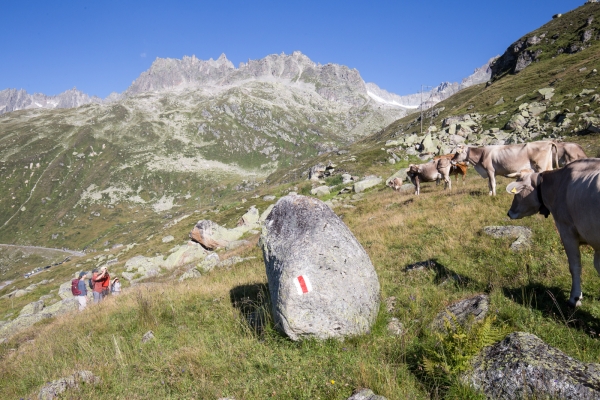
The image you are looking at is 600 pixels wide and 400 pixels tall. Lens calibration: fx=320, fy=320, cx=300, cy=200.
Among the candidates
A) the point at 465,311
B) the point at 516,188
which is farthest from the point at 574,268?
the point at 516,188

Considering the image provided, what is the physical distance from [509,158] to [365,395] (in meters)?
16.4

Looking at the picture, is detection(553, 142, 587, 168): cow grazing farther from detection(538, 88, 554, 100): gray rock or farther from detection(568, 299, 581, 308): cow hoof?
detection(538, 88, 554, 100): gray rock

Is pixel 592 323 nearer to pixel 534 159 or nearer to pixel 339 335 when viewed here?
pixel 339 335

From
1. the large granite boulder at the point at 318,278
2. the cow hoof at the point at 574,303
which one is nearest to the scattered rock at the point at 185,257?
the large granite boulder at the point at 318,278

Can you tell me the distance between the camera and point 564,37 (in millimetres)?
106688

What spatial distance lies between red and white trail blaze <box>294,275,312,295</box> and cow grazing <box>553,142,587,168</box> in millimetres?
14192

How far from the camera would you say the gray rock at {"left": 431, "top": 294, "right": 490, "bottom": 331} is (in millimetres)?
5812

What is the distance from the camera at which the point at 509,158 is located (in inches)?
656

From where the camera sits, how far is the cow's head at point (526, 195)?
767 cm

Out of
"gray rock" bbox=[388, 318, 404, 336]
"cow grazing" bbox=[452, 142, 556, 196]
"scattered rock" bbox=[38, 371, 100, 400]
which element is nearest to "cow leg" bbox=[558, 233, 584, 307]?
"gray rock" bbox=[388, 318, 404, 336]

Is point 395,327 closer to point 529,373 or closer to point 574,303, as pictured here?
point 529,373

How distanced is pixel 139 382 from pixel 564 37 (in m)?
147

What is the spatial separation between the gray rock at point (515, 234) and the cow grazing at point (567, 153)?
6717 millimetres

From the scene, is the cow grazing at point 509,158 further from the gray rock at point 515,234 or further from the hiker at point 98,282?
the hiker at point 98,282
